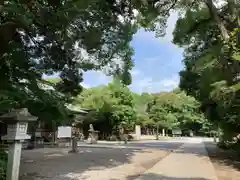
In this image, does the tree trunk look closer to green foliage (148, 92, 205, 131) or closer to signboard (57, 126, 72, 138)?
signboard (57, 126, 72, 138)

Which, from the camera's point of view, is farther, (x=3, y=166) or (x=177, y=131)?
(x=177, y=131)

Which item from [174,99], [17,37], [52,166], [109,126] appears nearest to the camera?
[17,37]

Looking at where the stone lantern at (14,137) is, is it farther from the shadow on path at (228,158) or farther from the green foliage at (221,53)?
the shadow on path at (228,158)

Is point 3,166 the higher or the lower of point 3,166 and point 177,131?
the lower

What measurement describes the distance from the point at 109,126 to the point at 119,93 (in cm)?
352

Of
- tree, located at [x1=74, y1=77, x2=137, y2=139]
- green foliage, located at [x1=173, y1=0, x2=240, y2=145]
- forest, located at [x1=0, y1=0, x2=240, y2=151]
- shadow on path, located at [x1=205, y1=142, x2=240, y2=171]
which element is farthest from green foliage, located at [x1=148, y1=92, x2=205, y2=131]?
green foliage, located at [x1=173, y1=0, x2=240, y2=145]

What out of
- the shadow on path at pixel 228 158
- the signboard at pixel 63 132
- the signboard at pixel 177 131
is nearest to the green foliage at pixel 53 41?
the shadow on path at pixel 228 158

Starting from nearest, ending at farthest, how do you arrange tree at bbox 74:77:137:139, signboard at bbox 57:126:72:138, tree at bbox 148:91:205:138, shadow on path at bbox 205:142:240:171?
shadow on path at bbox 205:142:240:171, signboard at bbox 57:126:72:138, tree at bbox 74:77:137:139, tree at bbox 148:91:205:138

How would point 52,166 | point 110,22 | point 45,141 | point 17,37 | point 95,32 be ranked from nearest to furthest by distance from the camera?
point 17,37 < point 95,32 < point 110,22 < point 52,166 < point 45,141

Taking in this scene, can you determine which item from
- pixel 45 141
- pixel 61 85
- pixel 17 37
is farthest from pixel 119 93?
pixel 17 37

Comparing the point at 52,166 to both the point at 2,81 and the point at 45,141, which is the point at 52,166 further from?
the point at 45,141

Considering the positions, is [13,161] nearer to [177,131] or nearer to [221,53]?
[221,53]

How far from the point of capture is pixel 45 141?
64.4 ft

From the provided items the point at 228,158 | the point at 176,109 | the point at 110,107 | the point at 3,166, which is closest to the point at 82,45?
the point at 3,166
